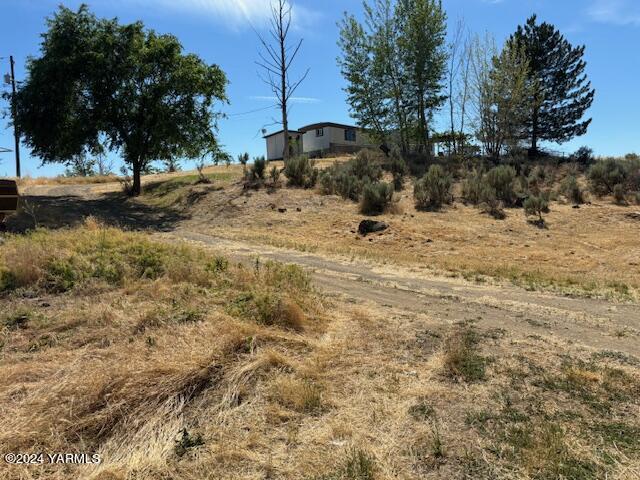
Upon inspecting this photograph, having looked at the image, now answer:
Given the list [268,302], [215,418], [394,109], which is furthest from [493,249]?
[394,109]

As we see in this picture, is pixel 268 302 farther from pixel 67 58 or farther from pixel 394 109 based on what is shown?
pixel 394 109

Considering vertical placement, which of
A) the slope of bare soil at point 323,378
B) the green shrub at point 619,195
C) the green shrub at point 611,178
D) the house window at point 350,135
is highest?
the house window at point 350,135

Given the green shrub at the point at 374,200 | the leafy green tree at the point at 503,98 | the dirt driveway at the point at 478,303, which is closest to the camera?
the dirt driveway at the point at 478,303

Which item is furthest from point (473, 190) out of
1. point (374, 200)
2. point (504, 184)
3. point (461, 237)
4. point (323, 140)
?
point (323, 140)

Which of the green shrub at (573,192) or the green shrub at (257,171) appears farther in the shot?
the green shrub at (257,171)

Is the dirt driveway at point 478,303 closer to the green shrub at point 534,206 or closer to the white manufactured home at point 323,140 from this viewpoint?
the green shrub at point 534,206

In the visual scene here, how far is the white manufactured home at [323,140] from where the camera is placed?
154ft

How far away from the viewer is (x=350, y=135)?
160 feet

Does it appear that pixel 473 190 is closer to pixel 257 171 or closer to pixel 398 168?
pixel 398 168

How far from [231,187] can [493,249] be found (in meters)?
12.6

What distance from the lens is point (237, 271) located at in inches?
282

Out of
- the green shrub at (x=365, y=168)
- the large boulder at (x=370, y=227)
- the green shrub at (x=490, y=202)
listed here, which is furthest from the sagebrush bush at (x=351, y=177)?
the green shrub at (x=490, y=202)

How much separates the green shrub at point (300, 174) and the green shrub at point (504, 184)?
304 inches

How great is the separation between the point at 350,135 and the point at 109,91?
30664 mm
